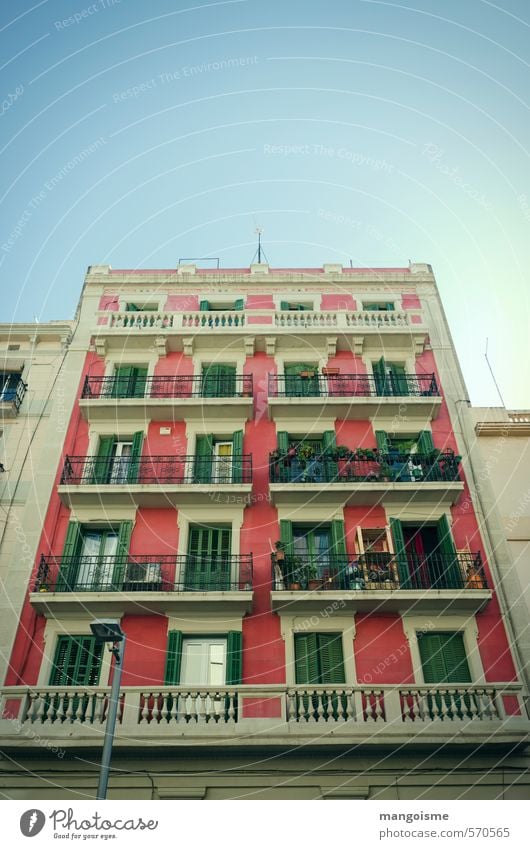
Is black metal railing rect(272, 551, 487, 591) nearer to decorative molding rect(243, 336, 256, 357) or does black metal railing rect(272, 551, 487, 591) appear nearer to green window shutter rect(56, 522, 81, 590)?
green window shutter rect(56, 522, 81, 590)

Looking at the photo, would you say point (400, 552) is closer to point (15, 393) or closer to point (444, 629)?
point (444, 629)

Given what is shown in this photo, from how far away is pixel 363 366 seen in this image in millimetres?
23547

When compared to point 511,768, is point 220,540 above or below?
above

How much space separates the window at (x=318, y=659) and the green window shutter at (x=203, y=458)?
5.31 metres

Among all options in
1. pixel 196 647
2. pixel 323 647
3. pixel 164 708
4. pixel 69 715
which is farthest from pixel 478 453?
pixel 69 715

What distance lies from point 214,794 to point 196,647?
11.5ft

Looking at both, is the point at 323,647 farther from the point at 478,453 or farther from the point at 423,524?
the point at 478,453

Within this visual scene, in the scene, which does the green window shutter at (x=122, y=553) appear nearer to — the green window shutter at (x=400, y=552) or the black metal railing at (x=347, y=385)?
the black metal railing at (x=347, y=385)

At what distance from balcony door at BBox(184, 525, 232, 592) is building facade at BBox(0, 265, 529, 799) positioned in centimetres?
6

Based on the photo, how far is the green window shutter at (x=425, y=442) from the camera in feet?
67.8

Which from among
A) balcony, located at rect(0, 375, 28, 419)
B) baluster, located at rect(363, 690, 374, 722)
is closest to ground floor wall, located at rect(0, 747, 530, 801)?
baluster, located at rect(363, 690, 374, 722)

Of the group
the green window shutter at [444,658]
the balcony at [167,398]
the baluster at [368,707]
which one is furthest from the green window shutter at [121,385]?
the baluster at [368,707]
